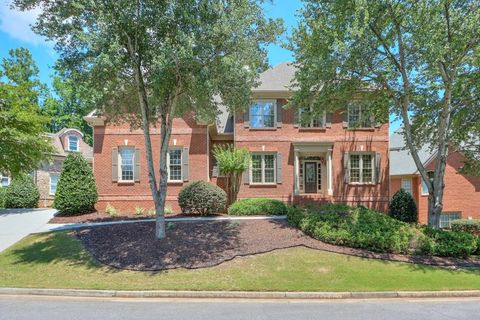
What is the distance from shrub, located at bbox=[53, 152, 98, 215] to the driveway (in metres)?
1.15

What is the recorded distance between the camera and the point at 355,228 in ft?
40.7

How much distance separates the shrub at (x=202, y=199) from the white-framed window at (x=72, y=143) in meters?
19.0

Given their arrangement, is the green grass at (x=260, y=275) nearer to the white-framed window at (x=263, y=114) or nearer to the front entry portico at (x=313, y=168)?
the front entry portico at (x=313, y=168)

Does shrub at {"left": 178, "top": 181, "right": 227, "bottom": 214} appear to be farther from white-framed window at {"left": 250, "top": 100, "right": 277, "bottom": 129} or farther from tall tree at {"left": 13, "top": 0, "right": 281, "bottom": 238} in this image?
white-framed window at {"left": 250, "top": 100, "right": 277, "bottom": 129}

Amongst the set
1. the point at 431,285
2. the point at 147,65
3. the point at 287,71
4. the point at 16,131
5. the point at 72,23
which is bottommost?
the point at 431,285

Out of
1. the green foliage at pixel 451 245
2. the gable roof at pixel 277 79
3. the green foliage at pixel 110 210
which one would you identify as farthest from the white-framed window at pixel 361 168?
the green foliage at pixel 110 210

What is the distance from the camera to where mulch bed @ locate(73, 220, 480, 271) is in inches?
425

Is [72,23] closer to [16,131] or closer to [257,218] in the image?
[16,131]

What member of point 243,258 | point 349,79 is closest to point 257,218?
point 243,258

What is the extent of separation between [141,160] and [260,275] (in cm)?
1255

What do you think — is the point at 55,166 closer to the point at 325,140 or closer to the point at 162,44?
the point at 325,140

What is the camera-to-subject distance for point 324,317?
7.02 meters

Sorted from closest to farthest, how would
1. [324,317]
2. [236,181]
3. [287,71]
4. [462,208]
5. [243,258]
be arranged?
[324,317], [243,258], [236,181], [287,71], [462,208]

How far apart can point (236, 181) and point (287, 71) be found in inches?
299
